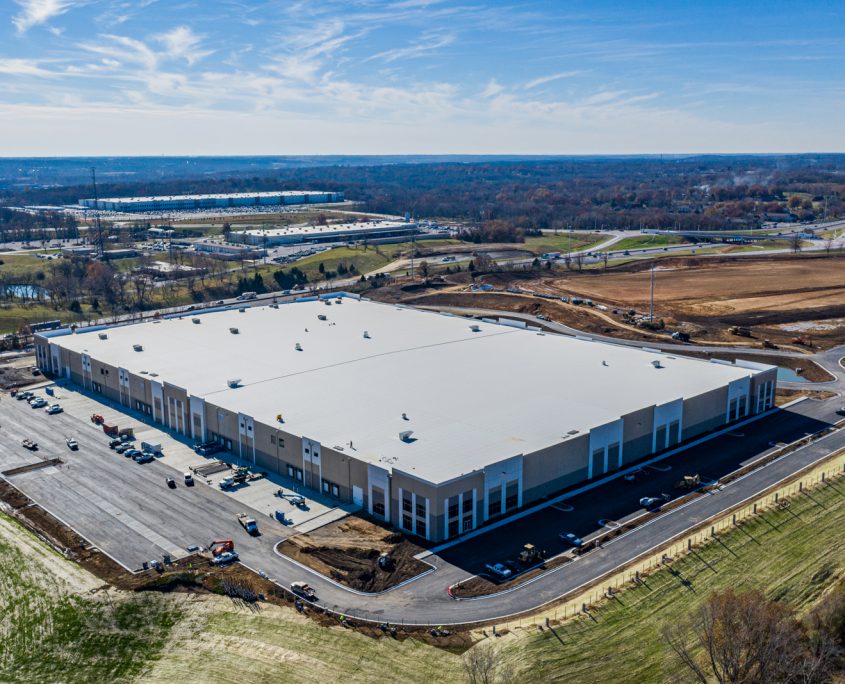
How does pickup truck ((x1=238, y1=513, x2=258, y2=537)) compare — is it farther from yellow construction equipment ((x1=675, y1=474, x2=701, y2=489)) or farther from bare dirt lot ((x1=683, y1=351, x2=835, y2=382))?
bare dirt lot ((x1=683, y1=351, x2=835, y2=382))

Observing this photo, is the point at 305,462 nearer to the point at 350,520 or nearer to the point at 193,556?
the point at 350,520

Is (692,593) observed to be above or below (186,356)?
below

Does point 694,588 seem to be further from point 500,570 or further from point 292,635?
point 292,635

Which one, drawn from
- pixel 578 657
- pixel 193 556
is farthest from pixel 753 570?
pixel 193 556

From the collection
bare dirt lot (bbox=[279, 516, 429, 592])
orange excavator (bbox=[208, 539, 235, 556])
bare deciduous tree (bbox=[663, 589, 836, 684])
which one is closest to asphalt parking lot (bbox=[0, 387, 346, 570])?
orange excavator (bbox=[208, 539, 235, 556])

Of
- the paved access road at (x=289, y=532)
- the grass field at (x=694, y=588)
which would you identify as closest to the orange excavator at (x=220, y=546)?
the paved access road at (x=289, y=532)

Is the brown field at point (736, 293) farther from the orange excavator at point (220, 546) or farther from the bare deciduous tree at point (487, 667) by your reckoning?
the bare deciduous tree at point (487, 667)
